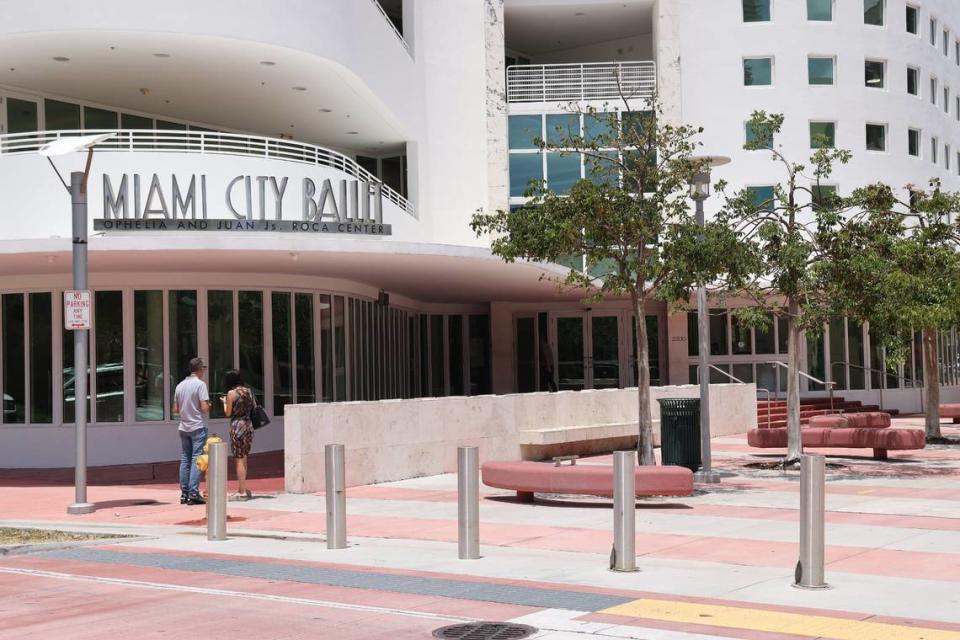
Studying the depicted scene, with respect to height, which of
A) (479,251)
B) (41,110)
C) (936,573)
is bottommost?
(936,573)

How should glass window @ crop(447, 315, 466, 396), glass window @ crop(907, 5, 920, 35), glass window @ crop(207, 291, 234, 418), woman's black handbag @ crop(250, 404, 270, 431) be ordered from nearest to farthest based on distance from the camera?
woman's black handbag @ crop(250, 404, 270, 431)
glass window @ crop(207, 291, 234, 418)
glass window @ crop(447, 315, 466, 396)
glass window @ crop(907, 5, 920, 35)

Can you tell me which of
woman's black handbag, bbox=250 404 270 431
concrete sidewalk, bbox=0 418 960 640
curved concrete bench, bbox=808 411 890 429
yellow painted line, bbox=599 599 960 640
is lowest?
concrete sidewalk, bbox=0 418 960 640

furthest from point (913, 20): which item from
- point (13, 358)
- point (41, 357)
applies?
point (13, 358)

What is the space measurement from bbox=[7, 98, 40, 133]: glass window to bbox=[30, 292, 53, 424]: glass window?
4656 millimetres

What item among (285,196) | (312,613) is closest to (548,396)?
(285,196)

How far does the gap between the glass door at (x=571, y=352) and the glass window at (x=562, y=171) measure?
5.02 meters

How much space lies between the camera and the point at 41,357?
22.4 meters

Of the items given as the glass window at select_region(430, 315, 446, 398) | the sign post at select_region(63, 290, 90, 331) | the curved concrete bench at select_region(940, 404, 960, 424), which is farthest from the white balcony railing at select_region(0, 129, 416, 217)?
the curved concrete bench at select_region(940, 404, 960, 424)

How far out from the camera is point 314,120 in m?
29.3

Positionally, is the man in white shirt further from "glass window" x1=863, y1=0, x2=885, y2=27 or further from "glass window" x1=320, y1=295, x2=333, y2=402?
"glass window" x1=863, y1=0, x2=885, y2=27

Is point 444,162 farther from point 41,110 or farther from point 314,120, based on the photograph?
point 41,110

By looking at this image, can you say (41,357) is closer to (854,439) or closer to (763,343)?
(854,439)

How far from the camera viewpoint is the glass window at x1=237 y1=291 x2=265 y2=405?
23109 mm

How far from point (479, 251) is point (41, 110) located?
10418 millimetres
